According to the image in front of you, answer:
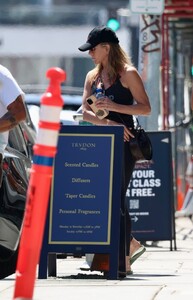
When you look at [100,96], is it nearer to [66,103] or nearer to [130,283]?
[130,283]

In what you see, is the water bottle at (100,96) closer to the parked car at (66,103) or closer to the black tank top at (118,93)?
the black tank top at (118,93)

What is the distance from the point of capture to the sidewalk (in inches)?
310

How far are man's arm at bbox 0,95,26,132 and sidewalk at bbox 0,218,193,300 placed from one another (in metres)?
1.00

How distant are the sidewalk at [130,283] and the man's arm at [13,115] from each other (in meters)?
1.00

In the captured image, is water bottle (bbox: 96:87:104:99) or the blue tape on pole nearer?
the blue tape on pole

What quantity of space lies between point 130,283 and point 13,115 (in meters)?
1.32

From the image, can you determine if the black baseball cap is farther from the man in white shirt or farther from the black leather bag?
the man in white shirt

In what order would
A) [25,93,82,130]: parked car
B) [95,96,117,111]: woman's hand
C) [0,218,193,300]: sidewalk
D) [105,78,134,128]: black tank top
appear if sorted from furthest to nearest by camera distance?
1. [25,93,82,130]: parked car
2. [105,78,134,128]: black tank top
3. [95,96,117,111]: woman's hand
4. [0,218,193,300]: sidewalk

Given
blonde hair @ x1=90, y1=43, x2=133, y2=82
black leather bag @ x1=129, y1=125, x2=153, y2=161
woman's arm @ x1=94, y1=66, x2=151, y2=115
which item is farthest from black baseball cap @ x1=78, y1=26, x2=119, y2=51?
black leather bag @ x1=129, y1=125, x2=153, y2=161

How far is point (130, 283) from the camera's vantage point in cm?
874

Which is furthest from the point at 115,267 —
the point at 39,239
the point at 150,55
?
the point at 150,55

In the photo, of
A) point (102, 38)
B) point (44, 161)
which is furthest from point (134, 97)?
point (44, 161)

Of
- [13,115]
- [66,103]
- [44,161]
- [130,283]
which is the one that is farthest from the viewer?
[66,103]

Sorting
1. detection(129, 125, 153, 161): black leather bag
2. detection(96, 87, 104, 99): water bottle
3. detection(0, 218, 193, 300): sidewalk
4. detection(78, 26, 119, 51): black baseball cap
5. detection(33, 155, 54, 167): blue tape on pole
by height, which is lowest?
detection(0, 218, 193, 300): sidewalk
